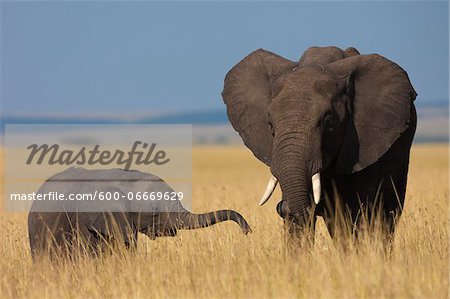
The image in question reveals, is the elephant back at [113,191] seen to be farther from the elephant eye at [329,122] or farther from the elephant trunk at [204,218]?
the elephant eye at [329,122]

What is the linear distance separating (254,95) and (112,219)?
2180 mm

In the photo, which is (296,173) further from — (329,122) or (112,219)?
(112,219)

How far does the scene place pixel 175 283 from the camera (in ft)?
30.4

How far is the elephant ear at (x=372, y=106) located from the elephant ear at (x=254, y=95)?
2.46ft

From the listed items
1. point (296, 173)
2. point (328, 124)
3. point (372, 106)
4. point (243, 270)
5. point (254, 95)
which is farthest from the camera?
point (254, 95)

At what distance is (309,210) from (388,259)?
0.97m

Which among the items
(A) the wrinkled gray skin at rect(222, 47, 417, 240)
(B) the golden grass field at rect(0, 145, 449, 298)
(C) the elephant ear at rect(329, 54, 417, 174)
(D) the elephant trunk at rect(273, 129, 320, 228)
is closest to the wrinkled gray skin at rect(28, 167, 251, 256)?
(B) the golden grass field at rect(0, 145, 449, 298)

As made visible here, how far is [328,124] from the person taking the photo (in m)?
10.3

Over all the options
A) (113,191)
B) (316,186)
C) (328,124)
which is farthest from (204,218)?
(328,124)

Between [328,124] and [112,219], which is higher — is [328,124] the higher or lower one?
the higher one

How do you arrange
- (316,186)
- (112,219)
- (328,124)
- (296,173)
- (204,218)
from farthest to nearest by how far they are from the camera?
(204,218)
(112,219)
(328,124)
(316,186)
(296,173)

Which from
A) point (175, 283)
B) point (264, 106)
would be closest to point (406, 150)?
point (264, 106)

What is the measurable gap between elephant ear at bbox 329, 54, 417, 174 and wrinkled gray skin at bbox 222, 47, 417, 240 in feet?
0.04

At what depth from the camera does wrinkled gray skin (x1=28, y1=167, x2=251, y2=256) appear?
11.8m
